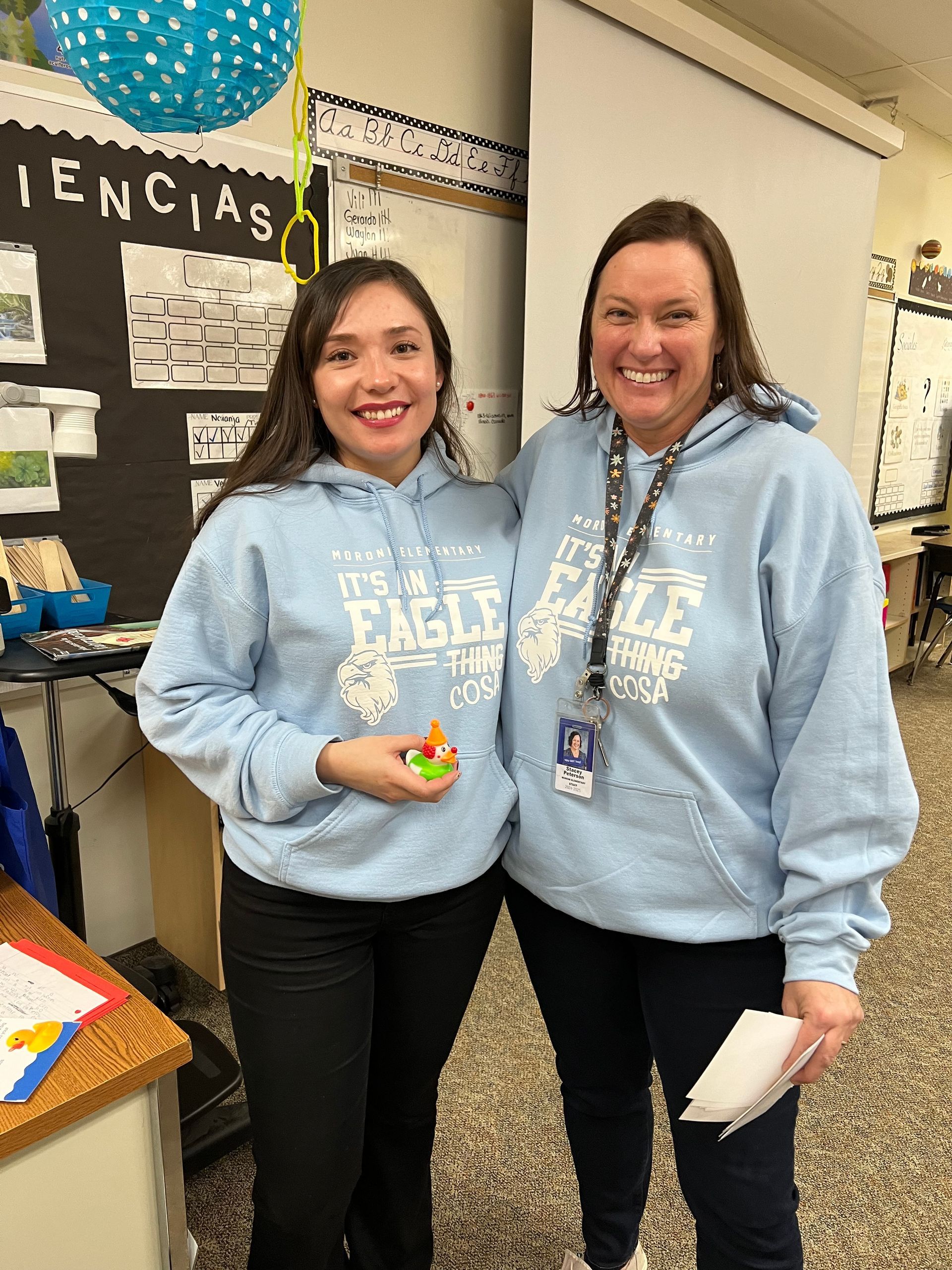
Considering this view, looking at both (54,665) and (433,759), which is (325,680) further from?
(54,665)

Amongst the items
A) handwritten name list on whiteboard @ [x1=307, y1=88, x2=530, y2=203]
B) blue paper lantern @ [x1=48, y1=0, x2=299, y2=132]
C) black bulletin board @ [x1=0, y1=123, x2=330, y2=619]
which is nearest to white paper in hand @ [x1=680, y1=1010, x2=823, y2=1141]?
blue paper lantern @ [x1=48, y1=0, x2=299, y2=132]

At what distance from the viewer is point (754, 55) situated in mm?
3170

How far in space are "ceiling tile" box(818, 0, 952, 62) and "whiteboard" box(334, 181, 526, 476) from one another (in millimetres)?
1929

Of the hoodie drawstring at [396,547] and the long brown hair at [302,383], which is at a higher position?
the long brown hair at [302,383]

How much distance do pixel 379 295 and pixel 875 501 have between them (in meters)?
4.96

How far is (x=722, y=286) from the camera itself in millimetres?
1053

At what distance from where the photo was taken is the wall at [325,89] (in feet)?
7.13

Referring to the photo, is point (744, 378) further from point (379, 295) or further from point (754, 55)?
point (754, 55)

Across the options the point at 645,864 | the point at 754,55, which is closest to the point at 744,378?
the point at 645,864

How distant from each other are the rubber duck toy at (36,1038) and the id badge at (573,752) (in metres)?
0.61

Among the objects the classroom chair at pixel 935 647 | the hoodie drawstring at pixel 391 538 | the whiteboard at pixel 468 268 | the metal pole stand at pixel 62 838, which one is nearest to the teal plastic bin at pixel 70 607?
the metal pole stand at pixel 62 838

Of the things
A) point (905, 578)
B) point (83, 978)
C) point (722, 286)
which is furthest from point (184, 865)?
point (905, 578)

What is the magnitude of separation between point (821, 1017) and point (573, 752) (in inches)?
15.3

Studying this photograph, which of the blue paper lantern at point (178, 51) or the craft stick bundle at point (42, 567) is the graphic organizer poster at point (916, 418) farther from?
the blue paper lantern at point (178, 51)
